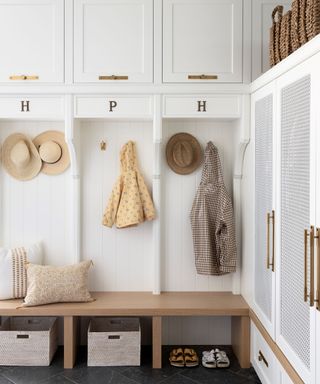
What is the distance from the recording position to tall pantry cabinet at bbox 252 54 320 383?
2.03 metres

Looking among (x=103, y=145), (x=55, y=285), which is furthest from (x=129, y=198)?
(x=55, y=285)

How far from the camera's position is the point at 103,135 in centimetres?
358

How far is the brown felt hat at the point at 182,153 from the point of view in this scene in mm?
3518

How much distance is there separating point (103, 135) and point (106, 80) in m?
0.46

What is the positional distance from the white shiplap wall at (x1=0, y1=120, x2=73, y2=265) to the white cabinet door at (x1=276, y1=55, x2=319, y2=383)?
170cm

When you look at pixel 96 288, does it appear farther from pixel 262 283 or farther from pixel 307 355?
pixel 307 355

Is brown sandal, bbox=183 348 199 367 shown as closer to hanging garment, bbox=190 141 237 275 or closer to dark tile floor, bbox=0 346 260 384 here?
dark tile floor, bbox=0 346 260 384

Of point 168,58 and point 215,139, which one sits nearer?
point 168,58

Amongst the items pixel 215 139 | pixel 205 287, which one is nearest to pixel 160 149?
pixel 215 139

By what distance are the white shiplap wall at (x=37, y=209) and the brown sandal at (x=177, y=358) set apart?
1.01 metres

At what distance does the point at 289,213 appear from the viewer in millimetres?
2375

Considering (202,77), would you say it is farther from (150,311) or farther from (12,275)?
(12,275)

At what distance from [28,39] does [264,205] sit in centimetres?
194

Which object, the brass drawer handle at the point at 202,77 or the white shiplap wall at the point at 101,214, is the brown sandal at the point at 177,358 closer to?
the white shiplap wall at the point at 101,214
